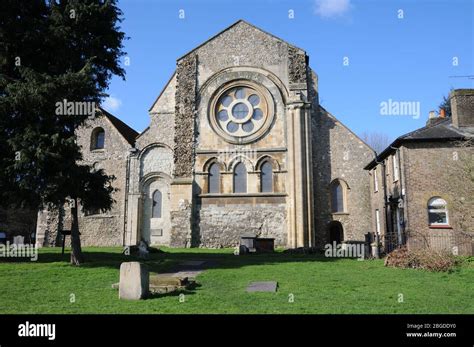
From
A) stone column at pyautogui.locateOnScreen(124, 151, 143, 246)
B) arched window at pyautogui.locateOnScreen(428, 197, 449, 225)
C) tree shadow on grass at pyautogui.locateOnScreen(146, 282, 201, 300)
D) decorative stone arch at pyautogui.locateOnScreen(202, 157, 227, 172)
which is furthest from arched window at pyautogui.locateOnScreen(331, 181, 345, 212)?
tree shadow on grass at pyautogui.locateOnScreen(146, 282, 201, 300)

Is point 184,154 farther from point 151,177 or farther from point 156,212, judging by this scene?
point 156,212

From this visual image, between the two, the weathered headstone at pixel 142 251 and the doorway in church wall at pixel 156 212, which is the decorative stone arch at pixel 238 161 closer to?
the doorway in church wall at pixel 156 212

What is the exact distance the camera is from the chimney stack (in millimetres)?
21234

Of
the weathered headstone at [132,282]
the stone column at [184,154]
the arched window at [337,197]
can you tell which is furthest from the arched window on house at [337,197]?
the weathered headstone at [132,282]

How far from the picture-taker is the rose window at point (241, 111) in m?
29.0

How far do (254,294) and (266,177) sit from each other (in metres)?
18.0

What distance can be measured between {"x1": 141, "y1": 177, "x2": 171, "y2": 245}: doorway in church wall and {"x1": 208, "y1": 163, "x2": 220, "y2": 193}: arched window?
149 inches

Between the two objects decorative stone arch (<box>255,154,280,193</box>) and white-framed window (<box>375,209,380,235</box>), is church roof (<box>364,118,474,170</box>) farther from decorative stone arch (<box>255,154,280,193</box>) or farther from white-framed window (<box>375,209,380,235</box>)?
decorative stone arch (<box>255,154,280,193</box>)

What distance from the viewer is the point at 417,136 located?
20.7 m

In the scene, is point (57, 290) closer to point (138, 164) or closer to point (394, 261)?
point (394, 261)

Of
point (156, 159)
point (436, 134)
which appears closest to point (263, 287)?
point (436, 134)

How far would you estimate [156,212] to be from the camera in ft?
101

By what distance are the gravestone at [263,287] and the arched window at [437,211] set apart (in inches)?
454
